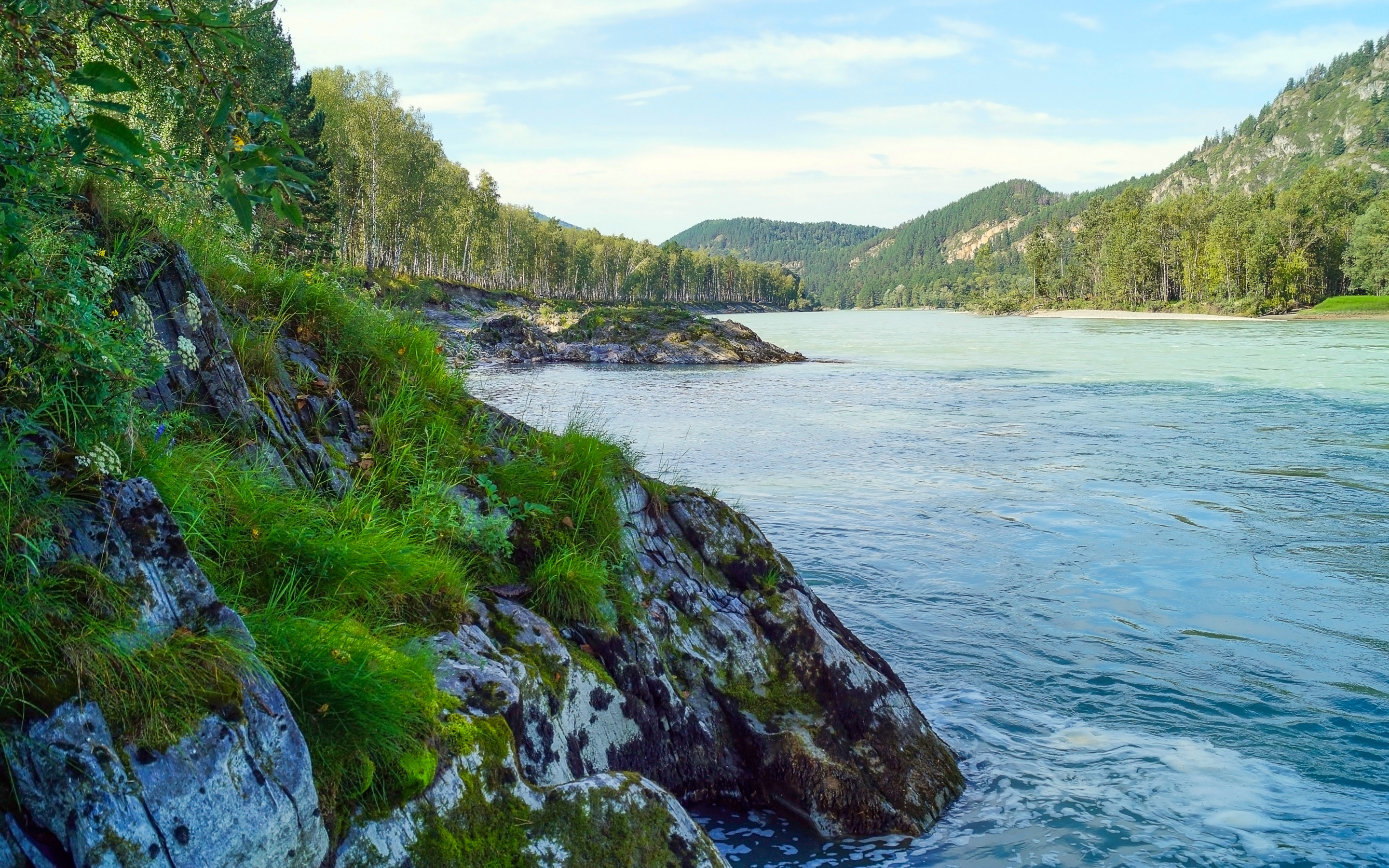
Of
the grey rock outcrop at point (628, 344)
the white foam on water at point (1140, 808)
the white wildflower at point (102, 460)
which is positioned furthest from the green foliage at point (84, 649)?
the grey rock outcrop at point (628, 344)

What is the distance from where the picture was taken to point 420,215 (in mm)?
69625

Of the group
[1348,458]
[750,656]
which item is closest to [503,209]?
[1348,458]

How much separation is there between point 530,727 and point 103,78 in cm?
335

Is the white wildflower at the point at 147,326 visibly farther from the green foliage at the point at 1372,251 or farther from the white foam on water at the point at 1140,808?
the green foliage at the point at 1372,251

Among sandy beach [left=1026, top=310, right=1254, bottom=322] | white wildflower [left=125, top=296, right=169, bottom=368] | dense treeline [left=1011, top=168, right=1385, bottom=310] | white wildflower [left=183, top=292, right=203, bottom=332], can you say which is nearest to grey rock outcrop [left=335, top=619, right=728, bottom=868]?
white wildflower [left=125, top=296, right=169, bottom=368]

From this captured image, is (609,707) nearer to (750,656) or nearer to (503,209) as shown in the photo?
(750,656)

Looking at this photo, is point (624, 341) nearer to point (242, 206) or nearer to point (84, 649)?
point (84, 649)

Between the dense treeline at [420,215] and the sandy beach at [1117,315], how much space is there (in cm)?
7088

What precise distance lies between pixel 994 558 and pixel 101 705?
10216mm

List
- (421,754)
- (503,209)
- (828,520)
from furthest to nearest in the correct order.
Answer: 1. (503,209)
2. (828,520)
3. (421,754)

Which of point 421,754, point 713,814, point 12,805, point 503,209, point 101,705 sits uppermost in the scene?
point 503,209

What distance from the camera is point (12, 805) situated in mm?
2545

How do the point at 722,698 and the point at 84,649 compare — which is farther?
the point at 722,698

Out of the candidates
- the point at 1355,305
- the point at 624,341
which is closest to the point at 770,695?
the point at 624,341
